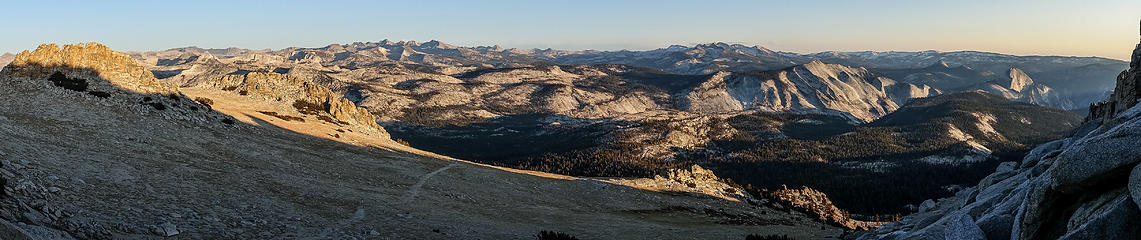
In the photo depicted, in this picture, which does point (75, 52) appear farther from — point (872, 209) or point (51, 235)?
point (872, 209)

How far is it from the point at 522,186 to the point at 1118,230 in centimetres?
4719

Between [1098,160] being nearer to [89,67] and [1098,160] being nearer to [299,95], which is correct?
[89,67]

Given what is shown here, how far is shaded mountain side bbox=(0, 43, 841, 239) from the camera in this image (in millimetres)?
22781

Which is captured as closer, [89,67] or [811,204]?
[89,67]

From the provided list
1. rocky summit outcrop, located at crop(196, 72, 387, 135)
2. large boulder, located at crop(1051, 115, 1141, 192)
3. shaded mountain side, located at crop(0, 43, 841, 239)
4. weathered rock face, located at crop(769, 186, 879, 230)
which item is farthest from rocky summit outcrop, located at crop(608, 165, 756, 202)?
rocky summit outcrop, located at crop(196, 72, 387, 135)

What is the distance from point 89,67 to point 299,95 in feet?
203

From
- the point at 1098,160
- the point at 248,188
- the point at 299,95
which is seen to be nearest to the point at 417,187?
the point at 248,188

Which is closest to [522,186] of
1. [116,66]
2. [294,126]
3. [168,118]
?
[168,118]

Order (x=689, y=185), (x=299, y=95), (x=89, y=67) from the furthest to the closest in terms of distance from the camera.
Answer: (x=299, y=95), (x=689, y=185), (x=89, y=67)

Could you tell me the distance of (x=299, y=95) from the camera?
407 ft

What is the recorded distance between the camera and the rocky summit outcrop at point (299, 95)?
109875 mm

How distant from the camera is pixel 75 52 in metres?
64.4

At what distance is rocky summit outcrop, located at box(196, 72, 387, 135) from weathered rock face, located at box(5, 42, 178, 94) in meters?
34.8

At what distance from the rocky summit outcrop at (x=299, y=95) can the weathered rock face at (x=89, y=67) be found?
34.8 meters
